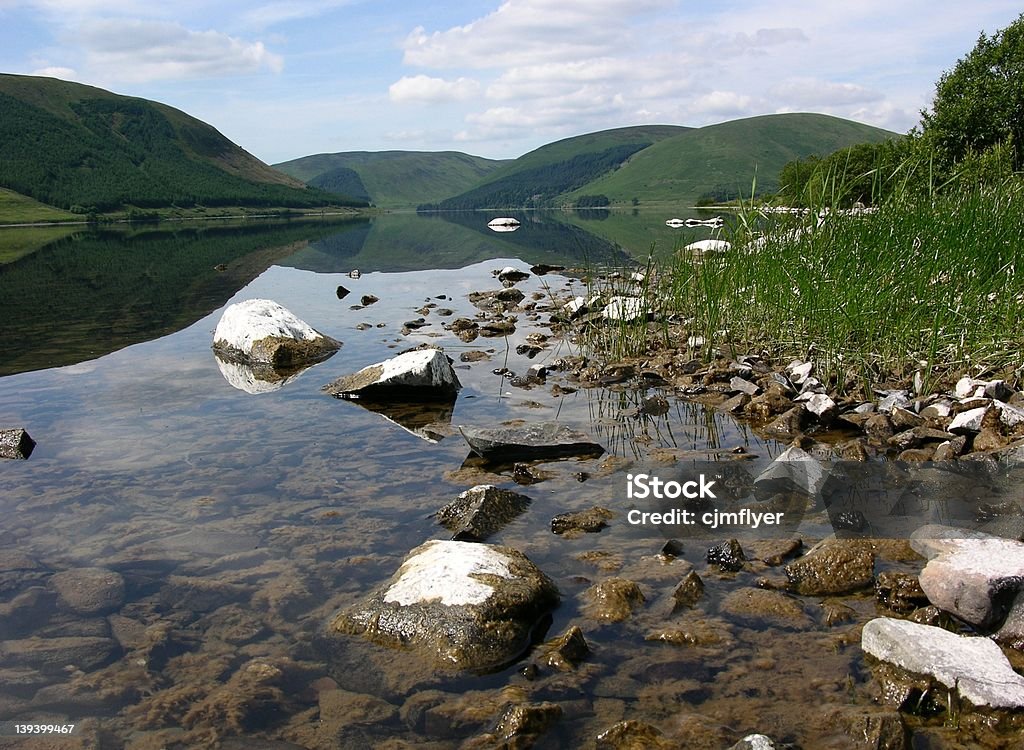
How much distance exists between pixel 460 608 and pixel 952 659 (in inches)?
113

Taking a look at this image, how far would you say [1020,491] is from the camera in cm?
682

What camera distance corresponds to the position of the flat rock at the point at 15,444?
367 inches

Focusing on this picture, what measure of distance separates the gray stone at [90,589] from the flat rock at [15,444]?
386 centimetres

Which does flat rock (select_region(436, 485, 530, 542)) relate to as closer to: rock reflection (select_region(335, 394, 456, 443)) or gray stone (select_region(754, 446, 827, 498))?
gray stone (select_region(754, 446, 827, 498))

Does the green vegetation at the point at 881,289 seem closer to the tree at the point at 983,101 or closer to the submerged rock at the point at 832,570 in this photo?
the submerged rock at the point at 832,570

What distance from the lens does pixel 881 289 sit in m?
10.5

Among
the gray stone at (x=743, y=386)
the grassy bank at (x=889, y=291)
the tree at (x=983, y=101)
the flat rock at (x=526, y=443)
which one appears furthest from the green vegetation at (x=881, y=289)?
the tree at (x=983, y=101)

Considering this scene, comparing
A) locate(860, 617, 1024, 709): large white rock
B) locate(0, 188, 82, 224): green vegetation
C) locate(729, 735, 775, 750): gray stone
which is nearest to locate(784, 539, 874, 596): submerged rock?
locate(860, 617, 1024, 709): large white rock

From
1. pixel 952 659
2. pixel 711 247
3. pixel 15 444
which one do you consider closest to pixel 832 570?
pixel 952 659

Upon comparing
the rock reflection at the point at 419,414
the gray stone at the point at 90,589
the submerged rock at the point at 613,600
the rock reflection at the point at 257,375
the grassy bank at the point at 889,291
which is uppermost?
the grassy bank at the point at 889,291

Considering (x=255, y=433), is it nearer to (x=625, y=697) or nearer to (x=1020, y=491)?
(x=625, y=697)

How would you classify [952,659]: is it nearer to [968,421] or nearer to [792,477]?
[792,477]

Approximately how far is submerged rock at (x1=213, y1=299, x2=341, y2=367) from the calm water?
50.0 inches

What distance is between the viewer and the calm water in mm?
4469
